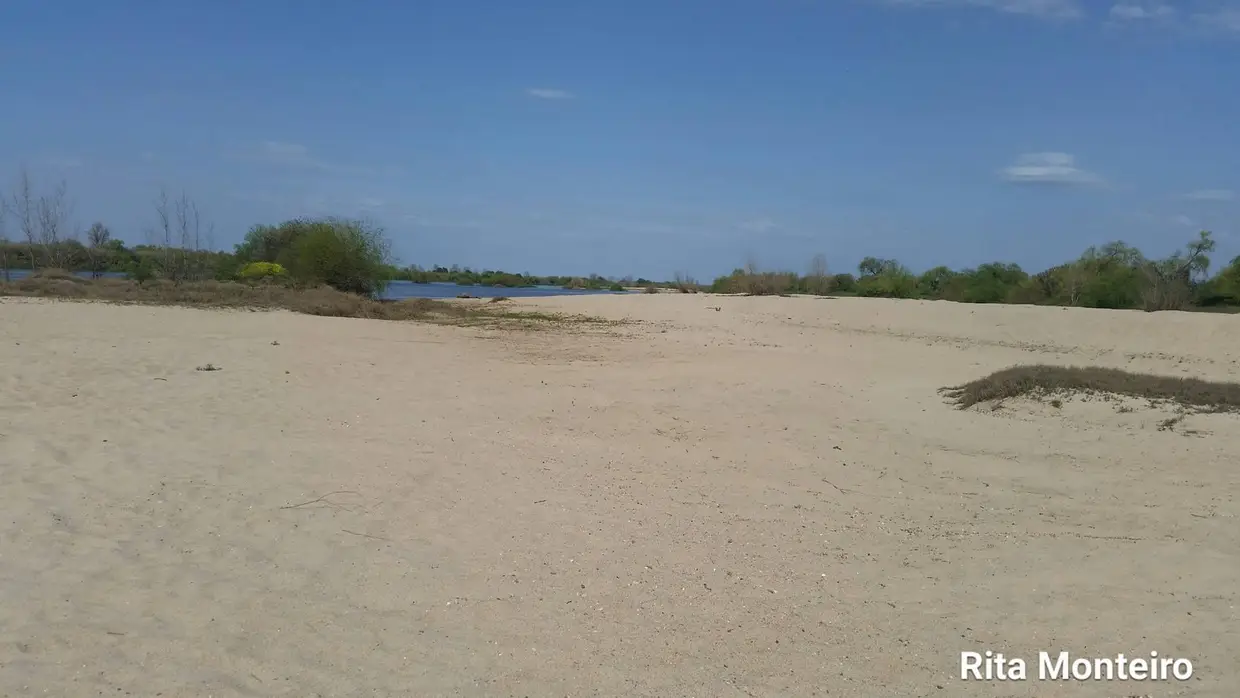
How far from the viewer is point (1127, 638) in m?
3.91

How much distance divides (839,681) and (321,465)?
4.65 metres

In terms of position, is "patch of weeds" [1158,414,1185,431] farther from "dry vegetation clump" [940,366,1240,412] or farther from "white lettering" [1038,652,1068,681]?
"white lettering" [1038,652,1068,681]

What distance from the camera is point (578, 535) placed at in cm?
544

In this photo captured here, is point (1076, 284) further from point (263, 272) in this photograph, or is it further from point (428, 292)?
point (428, 292)

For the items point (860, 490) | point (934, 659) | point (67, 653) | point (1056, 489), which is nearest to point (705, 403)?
point (860, 490)

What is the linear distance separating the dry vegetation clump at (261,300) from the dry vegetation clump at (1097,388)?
Result: 14351 mm

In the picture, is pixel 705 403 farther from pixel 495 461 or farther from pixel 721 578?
pixel 721 578

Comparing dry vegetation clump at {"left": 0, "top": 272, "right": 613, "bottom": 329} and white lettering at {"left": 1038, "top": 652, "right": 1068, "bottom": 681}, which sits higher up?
dry vegetation clump at {"left": 0, "top": 272, "right": 613, "bottom": 329}

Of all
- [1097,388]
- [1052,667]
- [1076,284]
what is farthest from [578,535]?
[1076,284]

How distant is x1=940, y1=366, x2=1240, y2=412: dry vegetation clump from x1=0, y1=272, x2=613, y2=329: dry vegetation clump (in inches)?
565

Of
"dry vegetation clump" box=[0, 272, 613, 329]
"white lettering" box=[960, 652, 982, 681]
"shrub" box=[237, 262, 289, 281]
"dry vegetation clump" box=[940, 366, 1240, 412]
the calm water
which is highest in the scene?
"shrub" box=[237, 262, 289, 281]

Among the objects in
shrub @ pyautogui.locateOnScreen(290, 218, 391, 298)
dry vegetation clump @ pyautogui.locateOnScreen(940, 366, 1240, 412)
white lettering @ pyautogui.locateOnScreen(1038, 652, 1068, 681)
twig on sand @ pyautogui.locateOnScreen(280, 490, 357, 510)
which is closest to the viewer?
white lettering @ pyautogui.locateOnScreen(1038, 652, 1068, 681)

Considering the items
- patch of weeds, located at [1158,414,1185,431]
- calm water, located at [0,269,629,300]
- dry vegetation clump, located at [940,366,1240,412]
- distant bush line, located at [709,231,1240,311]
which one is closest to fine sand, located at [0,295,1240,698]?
patch of weeds, located at [1158,414,1185,431]

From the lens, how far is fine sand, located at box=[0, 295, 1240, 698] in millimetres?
3654
